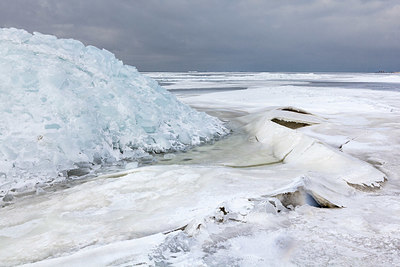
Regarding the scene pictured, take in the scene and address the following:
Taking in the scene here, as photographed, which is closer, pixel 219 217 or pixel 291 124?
pixel 219 217

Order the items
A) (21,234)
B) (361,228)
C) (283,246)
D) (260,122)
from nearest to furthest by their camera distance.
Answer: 1. (283,246)
2. (361,228)
3. (21,234)
4. (260,122)

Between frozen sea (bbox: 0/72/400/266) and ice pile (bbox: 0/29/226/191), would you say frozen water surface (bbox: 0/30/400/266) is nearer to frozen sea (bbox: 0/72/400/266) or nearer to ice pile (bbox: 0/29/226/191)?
frozen sea (bbox: 0/72/400/266)

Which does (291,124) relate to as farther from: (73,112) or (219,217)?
(219,217)

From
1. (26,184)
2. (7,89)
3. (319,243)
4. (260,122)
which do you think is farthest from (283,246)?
(260,122)

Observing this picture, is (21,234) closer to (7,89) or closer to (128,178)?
(128,178)

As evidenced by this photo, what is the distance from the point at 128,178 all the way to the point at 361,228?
2.17 meters

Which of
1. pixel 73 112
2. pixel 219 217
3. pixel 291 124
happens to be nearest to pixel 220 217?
pixel 219 217

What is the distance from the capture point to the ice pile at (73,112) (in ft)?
11.8

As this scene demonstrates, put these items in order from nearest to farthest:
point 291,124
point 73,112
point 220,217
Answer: point 220,217 → point 73,112 → point 291,124

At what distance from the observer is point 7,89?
→ 4.02 meters

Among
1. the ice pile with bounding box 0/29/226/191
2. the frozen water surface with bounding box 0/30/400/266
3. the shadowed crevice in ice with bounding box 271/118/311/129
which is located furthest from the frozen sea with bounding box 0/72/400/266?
the shadowed crevice in ice with bounding box 271/118/311/129

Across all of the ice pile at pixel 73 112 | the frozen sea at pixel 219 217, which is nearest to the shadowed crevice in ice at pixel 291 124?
the ice pile at pixel 73 112

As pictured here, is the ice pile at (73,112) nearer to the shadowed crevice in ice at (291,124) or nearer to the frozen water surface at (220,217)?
the frozen water surface at (220,217)

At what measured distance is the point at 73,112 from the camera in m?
4.17
